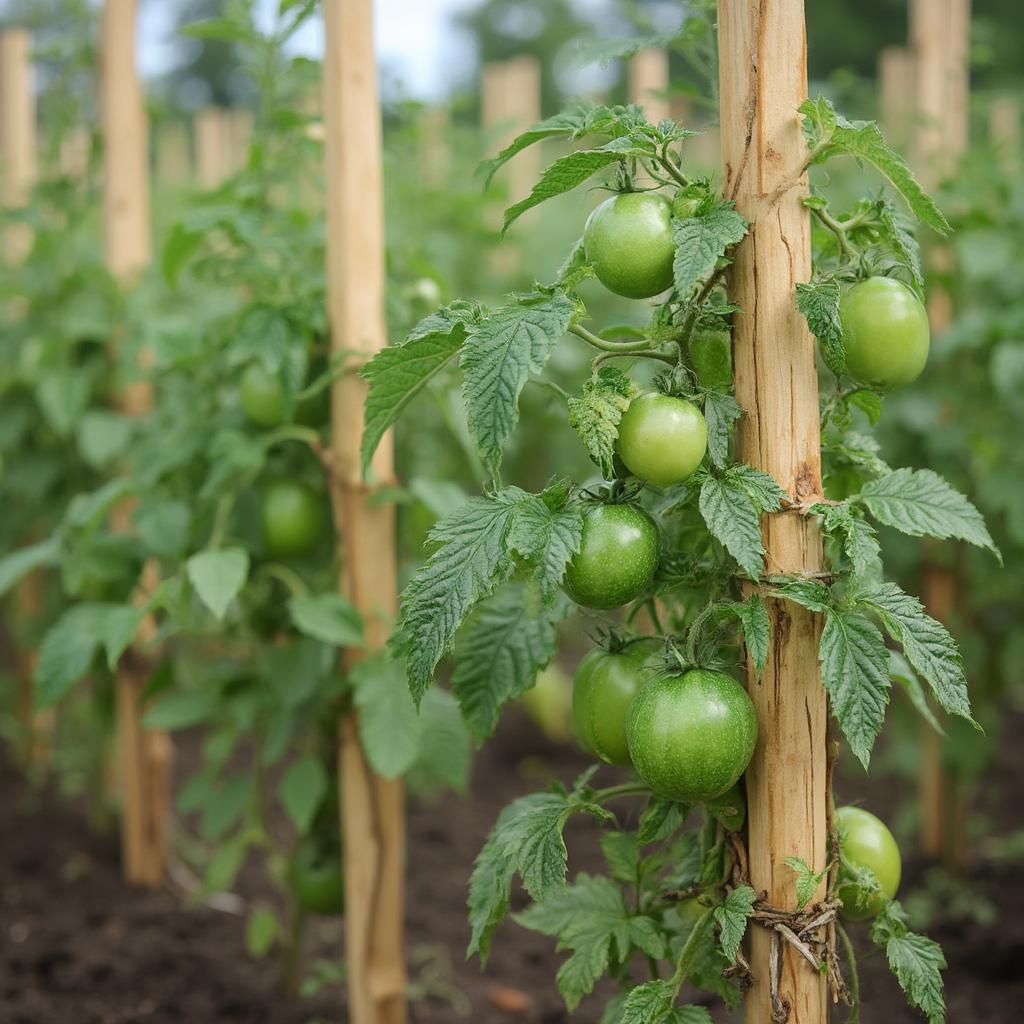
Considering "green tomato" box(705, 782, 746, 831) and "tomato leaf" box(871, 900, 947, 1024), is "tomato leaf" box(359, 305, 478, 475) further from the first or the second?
"tomato leaf" box(871, 900, 947, 1024)

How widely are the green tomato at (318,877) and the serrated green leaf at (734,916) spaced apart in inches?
41.1

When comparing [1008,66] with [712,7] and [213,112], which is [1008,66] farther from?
[712,7]

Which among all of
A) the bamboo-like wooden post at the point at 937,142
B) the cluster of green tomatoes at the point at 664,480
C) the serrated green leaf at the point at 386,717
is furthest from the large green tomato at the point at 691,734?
the bamboo-like wooden post at the point at 937,142

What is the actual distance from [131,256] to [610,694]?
6.91ft

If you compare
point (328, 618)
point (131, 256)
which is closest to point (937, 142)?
point (131, 256)

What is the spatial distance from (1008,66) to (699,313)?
22390mm

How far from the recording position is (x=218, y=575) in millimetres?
1693

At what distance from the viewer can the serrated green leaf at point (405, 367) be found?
1164mm

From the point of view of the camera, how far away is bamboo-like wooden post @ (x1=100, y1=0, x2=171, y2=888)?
2.72 meters

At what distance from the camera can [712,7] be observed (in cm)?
140

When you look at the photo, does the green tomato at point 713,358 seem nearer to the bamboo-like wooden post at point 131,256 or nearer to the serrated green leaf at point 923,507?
the serrated green leaf at point 923,507

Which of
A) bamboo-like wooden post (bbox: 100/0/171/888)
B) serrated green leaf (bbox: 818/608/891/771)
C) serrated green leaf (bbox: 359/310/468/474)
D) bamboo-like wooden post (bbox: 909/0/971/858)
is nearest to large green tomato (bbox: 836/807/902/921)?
serrated green leaf (bbox: 818/608/891/771)

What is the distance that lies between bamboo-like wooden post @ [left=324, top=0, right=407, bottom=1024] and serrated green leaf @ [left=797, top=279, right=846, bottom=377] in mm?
912

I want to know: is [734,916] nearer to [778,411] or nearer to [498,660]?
[498,660]
